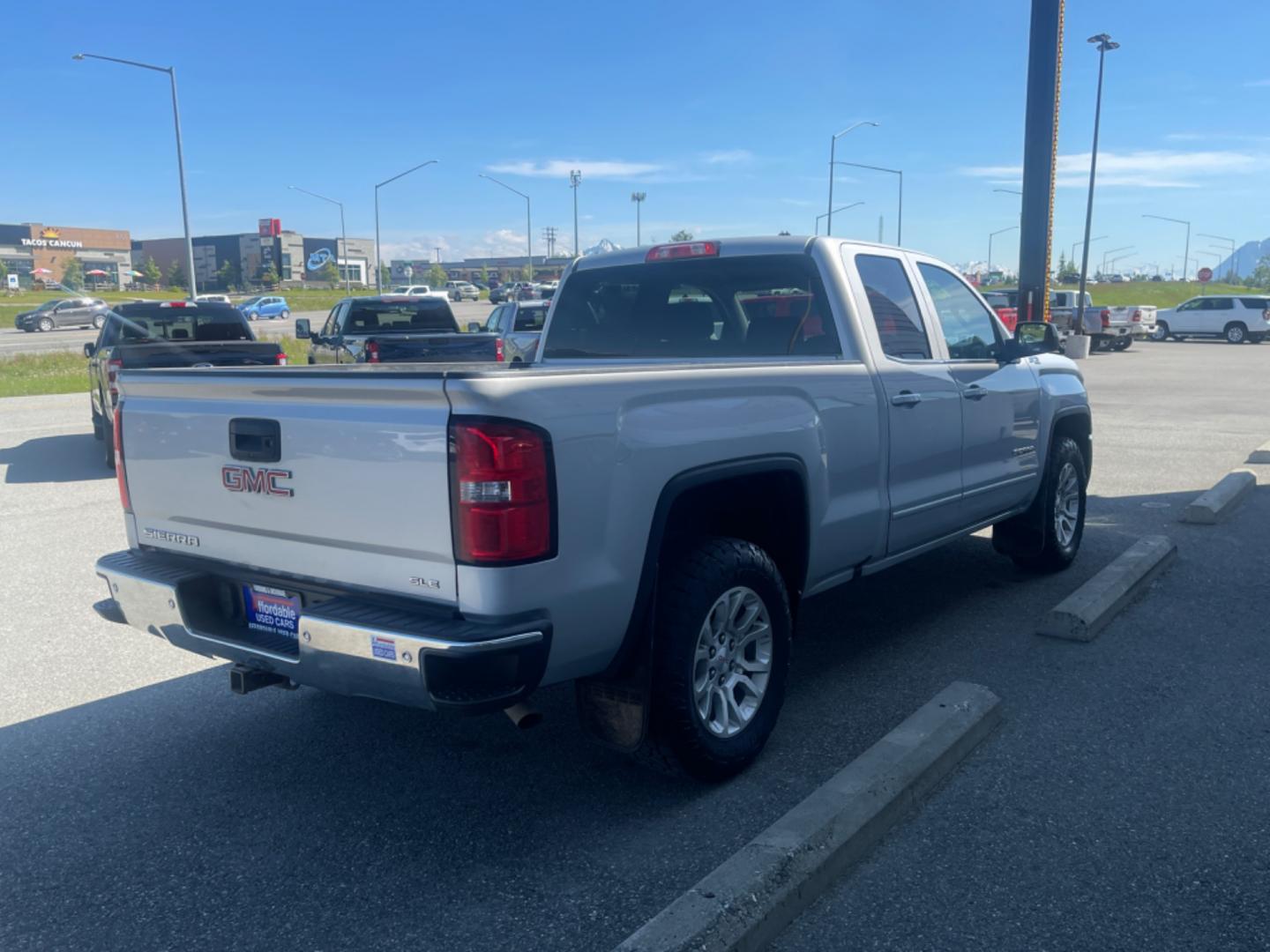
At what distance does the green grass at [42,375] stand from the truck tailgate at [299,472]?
18.5 meters

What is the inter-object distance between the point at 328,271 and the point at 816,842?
13776 cm

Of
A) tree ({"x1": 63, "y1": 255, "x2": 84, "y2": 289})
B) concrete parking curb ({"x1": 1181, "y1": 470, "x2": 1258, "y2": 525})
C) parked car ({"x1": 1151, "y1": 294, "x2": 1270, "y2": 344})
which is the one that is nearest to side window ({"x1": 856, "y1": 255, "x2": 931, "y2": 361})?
concrete parking curb ({"x1": 1181, "y1": 470, "x2": 1258, "y2": 525})

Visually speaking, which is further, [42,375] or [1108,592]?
[42,375]

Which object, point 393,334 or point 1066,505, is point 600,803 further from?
point 393,334

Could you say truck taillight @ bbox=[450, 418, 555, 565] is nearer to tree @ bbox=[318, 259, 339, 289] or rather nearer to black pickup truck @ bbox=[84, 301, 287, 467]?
black pickup truck @ bbox=[84, 301, 287, 467]

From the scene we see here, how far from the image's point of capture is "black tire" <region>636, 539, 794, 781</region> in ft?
11.9

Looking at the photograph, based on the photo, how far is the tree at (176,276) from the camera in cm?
10542

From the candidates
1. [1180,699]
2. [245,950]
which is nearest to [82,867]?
[245,950]

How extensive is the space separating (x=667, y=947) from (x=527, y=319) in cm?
1799

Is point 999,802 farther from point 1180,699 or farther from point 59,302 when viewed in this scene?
point 59,302

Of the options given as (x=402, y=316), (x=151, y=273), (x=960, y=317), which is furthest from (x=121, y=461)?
(x=151, y=273)

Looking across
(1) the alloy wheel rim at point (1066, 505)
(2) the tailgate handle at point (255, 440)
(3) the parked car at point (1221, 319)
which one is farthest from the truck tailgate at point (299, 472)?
(3) the parked car at point (1221, 319)

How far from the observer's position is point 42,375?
913 inches

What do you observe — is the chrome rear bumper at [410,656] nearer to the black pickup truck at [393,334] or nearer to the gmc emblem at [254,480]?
the gmc emblem at [254,480]
